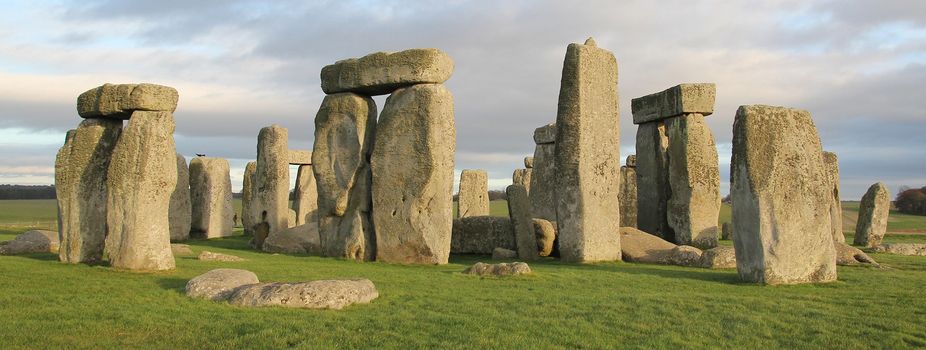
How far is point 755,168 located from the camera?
1126 cm

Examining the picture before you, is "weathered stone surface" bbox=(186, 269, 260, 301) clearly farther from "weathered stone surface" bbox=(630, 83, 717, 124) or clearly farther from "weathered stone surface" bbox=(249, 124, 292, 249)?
"weathered stone surface" bbox=(249, 124, 292, 249)

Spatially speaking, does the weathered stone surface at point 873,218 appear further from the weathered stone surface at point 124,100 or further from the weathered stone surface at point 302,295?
the weathered stone surface at point 124,100

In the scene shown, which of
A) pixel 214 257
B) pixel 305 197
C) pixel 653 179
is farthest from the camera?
pixel 305 197

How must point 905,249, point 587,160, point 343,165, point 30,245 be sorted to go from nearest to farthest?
1. point 30,245
2. point 587,160
3. point 343,165
4. point 905,249

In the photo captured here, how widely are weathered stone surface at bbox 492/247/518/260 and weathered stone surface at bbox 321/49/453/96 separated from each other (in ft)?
13.4

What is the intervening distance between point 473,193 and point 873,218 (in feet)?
43.6

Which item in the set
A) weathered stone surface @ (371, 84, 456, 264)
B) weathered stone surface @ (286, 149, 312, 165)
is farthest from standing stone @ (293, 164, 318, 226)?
weathered stone surface @ (371, 84, 456, 264)

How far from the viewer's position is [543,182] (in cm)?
2670

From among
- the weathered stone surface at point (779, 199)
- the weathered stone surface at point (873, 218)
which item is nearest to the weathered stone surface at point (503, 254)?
the weathered stone surface at point (779, 199)

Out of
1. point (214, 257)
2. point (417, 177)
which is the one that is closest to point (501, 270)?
point (417, 177)

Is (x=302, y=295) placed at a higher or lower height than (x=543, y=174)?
lower

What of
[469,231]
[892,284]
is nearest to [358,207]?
[469,231]

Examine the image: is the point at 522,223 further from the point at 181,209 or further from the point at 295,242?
the point at 181,209

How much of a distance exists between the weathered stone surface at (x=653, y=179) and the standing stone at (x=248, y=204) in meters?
11.7
